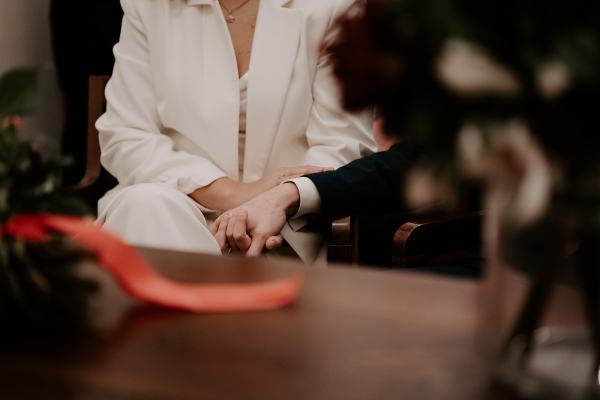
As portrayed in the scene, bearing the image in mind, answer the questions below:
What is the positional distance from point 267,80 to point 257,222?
42 cm

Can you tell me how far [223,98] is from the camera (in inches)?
80.4

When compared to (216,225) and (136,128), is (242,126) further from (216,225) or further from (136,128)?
(216,225)

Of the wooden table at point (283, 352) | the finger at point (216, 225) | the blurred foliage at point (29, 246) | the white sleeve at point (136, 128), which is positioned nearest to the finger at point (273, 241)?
the finger at point (216, 225)

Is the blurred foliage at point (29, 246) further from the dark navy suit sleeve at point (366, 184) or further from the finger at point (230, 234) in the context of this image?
the dark navy suit sleeve at point (366, 184)

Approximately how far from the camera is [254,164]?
204 cm

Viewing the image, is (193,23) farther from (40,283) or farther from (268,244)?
(40,283)

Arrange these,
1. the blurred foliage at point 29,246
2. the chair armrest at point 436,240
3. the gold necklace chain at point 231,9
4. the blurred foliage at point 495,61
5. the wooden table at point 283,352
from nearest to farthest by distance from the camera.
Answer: the blurred foliage at point 495,61, the wooden table at point 283,352, the blurred foliage at point 29,246, the chair armrest at point 436,240, the gold necklace chain at point 231,9

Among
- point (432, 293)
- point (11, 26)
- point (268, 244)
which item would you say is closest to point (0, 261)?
point (432, 293)

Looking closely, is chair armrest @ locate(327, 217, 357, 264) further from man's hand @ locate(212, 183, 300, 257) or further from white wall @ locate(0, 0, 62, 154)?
white wall @ locate(0, 0, 62, 154)

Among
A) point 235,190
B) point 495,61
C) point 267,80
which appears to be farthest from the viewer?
point 267,80

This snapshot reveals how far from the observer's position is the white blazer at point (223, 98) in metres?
2.03

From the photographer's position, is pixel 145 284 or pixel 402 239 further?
pixel 402 239

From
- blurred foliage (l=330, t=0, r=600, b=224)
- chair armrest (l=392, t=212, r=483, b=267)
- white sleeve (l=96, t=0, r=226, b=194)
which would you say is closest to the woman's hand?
white sleeve (l=96, t=0, r=226, b=194)

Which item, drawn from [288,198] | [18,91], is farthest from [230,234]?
[18,91]
